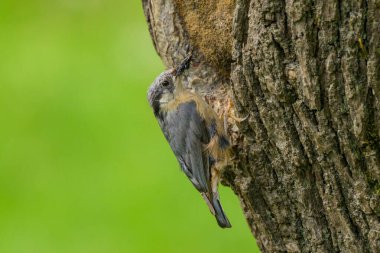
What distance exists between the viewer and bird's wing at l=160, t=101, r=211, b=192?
18.8 feet

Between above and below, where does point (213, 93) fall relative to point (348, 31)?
below

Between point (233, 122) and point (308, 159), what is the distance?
0.72 meters

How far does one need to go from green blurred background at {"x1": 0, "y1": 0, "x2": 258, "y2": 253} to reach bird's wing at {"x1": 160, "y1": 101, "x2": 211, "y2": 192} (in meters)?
2.63

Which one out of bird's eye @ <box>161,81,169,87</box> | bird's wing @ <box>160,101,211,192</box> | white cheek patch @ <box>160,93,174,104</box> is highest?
bird's eye @ <box>161,81,169,87</box>

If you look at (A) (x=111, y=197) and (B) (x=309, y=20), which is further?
(A) (x=111, y=197)

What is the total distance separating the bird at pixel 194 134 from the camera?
18.2 ft

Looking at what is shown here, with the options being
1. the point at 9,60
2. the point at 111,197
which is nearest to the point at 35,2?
the point at 9,60

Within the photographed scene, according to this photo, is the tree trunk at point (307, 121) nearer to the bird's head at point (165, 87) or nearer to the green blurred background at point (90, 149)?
the bird's head at point (165, 87)

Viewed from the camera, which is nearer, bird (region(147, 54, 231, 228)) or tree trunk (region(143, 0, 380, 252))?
tree trunk (region(143, 0, 380, 252))

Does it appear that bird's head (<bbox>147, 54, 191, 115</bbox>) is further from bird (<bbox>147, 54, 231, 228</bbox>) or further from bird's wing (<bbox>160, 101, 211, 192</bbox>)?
bird's wing (<bbox>160, 101, 211, 192</bbox>)

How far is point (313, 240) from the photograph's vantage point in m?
4.79

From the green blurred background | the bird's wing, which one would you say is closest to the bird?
the bird's wing

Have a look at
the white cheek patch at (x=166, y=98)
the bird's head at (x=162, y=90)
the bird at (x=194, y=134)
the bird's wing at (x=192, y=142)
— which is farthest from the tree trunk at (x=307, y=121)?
the white cheek patch at (x=166, y=98)

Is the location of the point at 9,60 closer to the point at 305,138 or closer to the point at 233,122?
the point at 233,122
